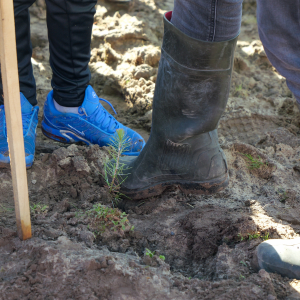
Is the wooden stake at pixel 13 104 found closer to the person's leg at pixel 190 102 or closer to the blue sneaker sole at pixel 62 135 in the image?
the person's leg at pixel 190 102

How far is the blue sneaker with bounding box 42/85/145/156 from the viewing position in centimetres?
223

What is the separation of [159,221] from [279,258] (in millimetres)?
585

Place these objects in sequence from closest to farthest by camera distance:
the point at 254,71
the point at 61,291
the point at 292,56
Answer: the point at 61,291 < the point at 292,56 < the point at 254,71

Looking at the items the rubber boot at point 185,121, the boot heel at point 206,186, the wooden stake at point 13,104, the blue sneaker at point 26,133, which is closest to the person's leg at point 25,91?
the blue sneaker at point 26,133

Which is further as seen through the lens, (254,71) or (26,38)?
(254,71)

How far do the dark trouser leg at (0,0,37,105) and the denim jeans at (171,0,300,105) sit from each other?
0.95 m

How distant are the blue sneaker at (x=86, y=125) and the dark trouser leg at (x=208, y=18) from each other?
0.94 metres

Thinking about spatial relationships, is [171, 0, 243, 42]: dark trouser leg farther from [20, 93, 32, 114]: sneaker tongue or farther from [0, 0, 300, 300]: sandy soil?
[20, 93, 32, 114]: sneaker tongue

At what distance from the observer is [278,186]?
1.94 m

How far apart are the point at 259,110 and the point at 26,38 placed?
1.91 meters

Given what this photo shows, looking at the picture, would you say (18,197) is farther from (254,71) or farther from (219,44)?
(254,71)

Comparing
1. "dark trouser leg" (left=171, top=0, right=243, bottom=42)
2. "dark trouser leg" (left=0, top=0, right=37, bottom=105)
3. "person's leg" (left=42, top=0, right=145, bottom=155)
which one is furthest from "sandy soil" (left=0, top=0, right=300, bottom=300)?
"dark trouser leg" (left=171, top=0, right=243, bottom=42)

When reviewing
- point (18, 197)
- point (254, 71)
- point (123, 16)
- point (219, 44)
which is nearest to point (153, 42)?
point (123, 16)

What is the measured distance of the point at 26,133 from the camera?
6.58 ft
